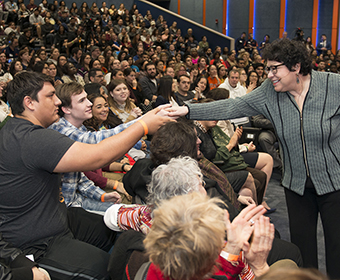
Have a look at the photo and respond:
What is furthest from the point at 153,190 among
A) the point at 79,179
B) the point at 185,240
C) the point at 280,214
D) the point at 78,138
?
the point at 280,214

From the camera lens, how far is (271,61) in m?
1.53

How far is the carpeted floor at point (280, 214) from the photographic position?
2355 millimetres

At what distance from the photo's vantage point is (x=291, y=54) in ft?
4.85

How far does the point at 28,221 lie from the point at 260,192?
205cm

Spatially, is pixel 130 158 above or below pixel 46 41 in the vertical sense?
below

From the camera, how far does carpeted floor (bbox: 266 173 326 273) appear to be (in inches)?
92.7

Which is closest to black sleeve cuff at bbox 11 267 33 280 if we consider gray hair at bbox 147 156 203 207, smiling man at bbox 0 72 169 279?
smiling man at bbox 0 72 169 279

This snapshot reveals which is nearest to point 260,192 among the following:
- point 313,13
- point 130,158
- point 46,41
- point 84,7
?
point 130,158

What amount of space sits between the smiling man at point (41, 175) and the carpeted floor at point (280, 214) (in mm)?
1593

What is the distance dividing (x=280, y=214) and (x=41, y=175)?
2.28 meters

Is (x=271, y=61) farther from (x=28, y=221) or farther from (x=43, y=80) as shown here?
(x=28, y=221)

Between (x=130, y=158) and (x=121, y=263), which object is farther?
(x=130, y=158)

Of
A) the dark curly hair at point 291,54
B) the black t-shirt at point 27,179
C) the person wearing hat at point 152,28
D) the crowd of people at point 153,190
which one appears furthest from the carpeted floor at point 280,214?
the person wearing hat at point 152,28

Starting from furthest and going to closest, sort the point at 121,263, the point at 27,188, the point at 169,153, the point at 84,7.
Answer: the point at 84,7 < the point at 169,153 < the point at 27,188 < the point at 121,263
